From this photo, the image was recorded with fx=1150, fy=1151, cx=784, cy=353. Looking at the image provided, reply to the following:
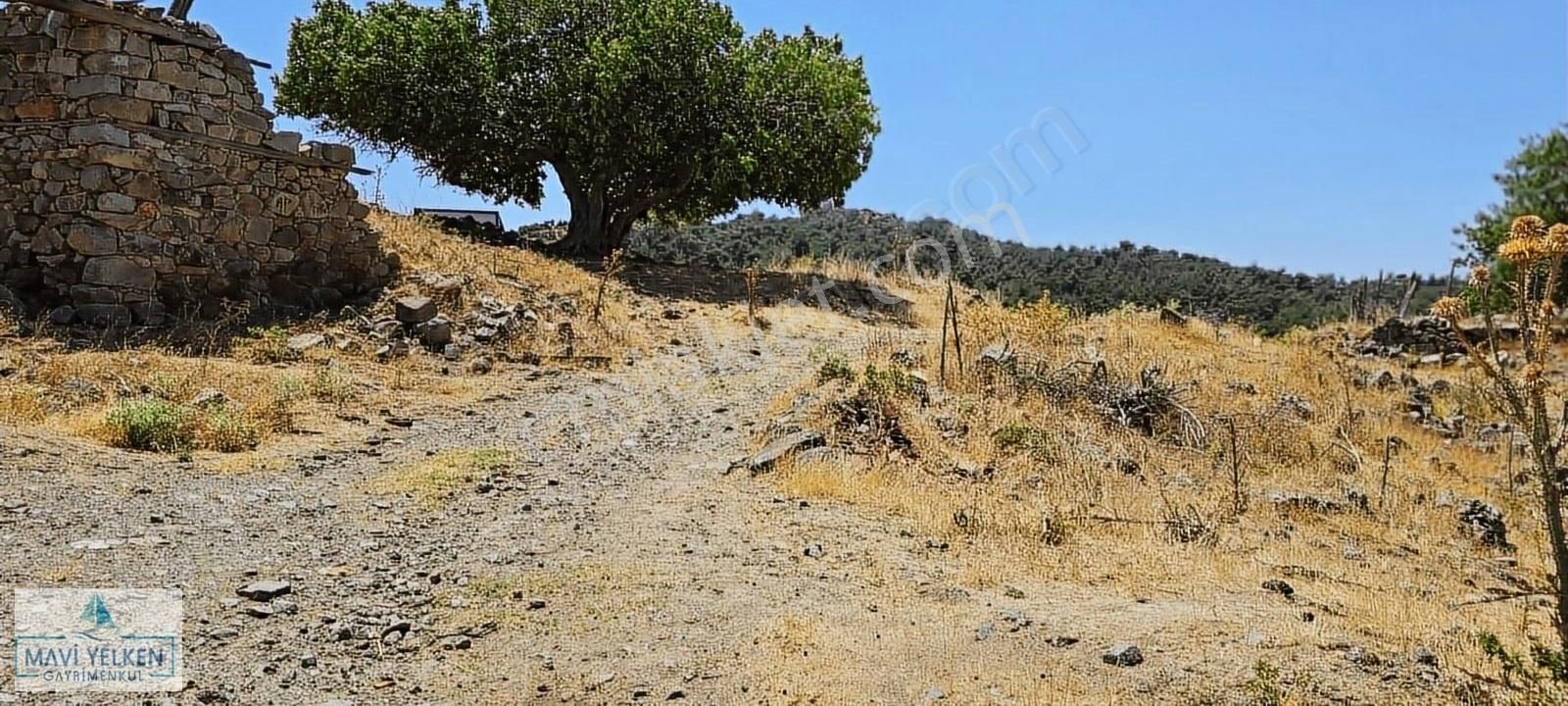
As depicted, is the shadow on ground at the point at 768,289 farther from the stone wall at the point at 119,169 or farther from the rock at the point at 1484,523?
the rock at the point at 1484,523


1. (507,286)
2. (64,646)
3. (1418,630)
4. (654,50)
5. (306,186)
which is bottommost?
(64,646)

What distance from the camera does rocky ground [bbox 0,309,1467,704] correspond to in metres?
3.91

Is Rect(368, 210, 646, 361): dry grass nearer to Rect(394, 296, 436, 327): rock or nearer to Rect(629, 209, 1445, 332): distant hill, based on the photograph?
Rect(394, 296, 436, 327): rock

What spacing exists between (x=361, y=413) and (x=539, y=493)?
2310 millimetres

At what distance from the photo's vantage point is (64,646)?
3871mm

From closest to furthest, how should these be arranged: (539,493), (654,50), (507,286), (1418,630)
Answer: (1418,630), (539,493), (507,286), (654,50)

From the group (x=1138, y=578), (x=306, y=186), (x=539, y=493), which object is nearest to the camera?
(x=1138, y=578)

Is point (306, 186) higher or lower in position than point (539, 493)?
higher

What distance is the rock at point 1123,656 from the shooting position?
404 centimetres

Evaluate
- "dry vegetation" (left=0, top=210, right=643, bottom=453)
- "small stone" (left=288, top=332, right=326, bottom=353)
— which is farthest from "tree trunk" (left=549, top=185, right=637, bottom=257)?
"small stone" (left=288, top=332, right=326, bottom=353)

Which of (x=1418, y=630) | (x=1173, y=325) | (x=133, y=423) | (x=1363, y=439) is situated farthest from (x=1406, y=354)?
(x=133, y=423)

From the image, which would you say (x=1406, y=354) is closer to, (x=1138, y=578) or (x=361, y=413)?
(x=1138, y=578)

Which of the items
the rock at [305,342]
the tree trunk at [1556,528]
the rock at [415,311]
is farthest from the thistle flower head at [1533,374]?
the rock at [415,311]

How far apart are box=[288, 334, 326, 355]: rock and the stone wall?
0.95 meters
